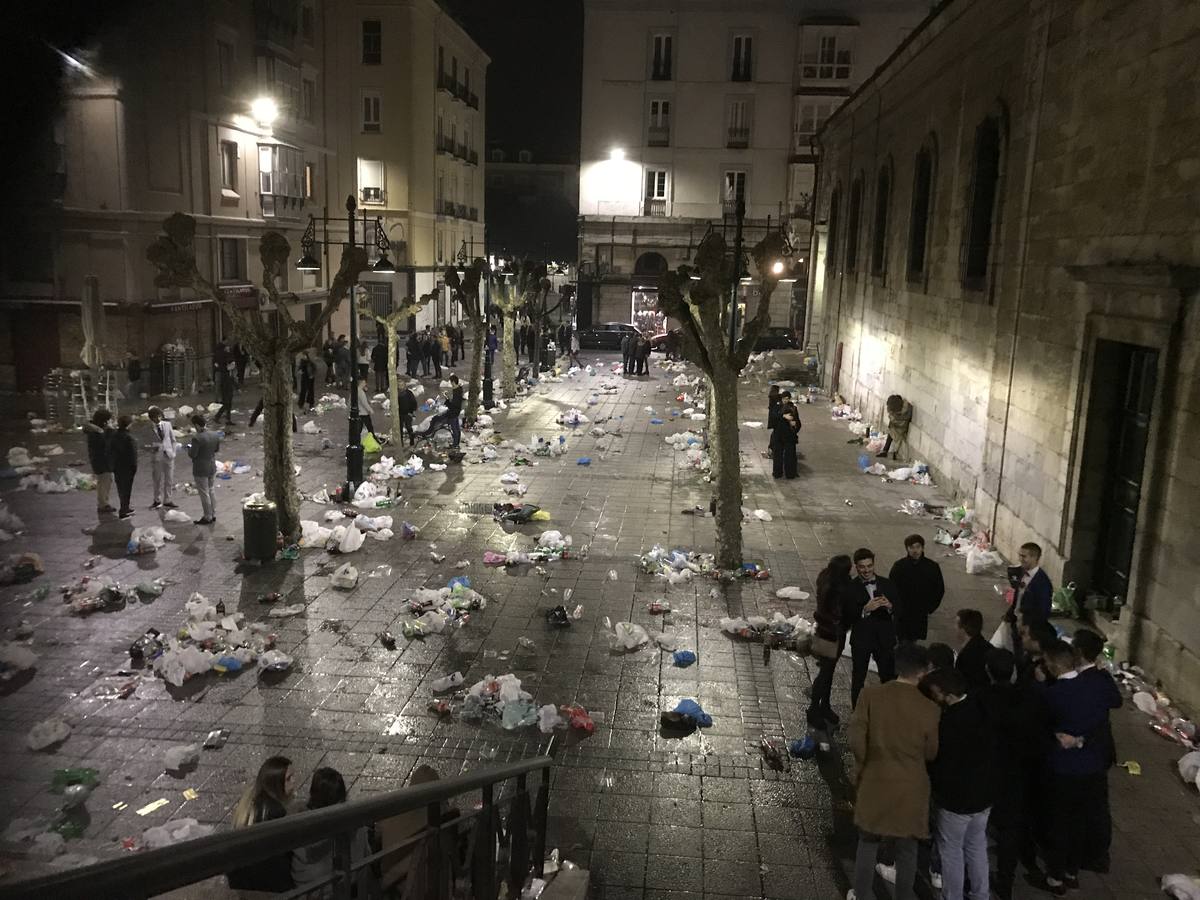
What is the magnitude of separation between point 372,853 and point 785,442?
13619 millimetres

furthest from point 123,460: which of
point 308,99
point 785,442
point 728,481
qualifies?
point 308,99

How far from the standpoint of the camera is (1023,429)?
472 inches

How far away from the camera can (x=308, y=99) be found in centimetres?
3338

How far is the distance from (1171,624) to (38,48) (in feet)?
80.4

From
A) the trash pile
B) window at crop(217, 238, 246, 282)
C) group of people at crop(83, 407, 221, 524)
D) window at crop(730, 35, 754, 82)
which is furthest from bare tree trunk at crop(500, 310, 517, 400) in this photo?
window at crop(730, 35, 754, 82)

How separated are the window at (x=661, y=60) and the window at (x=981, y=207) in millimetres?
30317

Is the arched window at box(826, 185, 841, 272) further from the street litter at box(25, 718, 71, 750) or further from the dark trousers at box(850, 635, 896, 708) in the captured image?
the street litter at box(25, 718, 71, 750)

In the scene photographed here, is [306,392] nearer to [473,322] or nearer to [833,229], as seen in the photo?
[473,322]

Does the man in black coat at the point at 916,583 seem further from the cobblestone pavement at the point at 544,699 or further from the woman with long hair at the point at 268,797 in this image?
the woman with long hair at the point at 268,797

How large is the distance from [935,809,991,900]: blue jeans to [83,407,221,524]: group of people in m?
10.4

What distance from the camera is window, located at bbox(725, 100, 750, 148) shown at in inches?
1684

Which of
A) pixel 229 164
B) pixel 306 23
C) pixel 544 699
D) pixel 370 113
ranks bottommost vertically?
pixel 544 699

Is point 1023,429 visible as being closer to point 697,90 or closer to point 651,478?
point 651,478

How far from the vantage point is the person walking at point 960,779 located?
4.92 m
